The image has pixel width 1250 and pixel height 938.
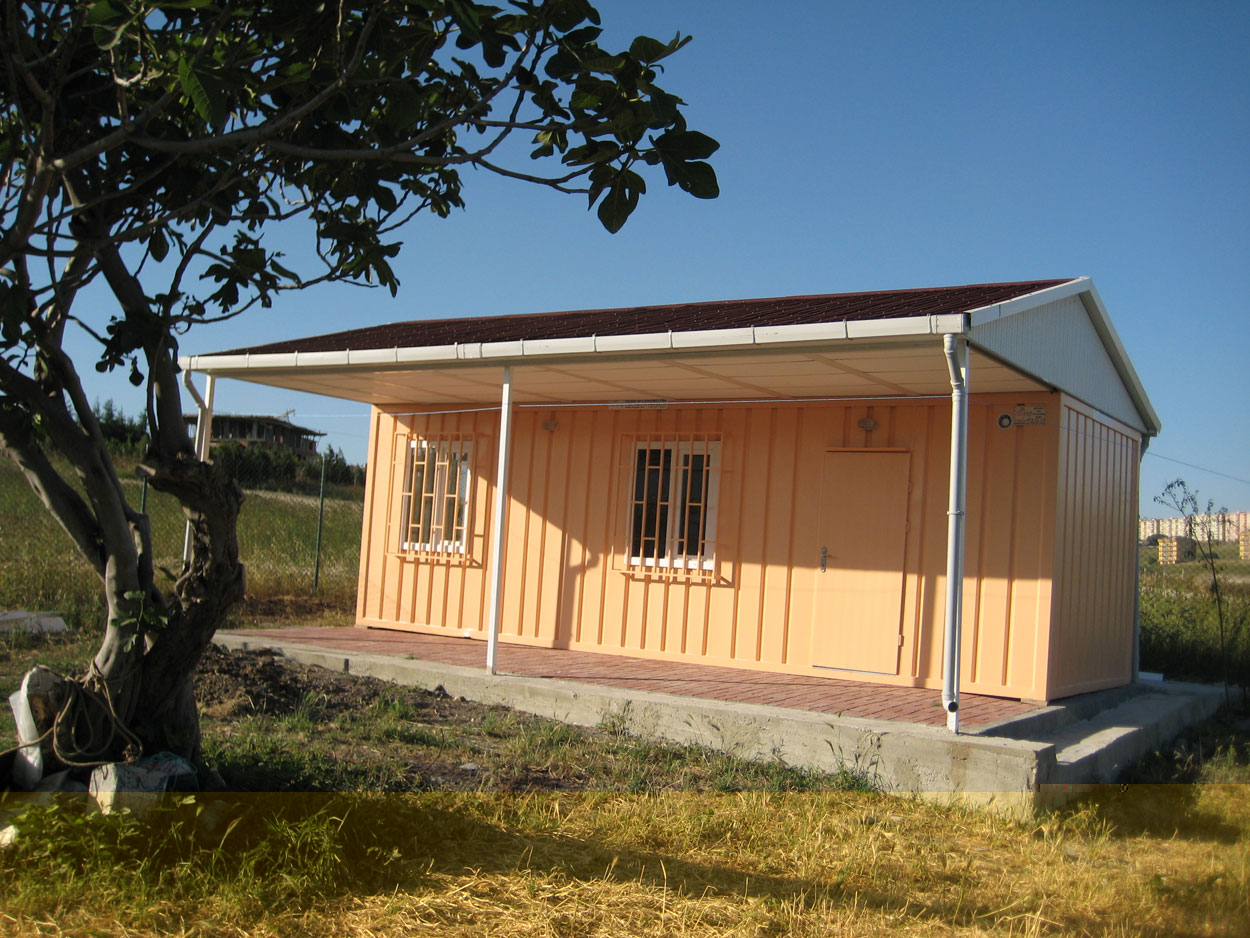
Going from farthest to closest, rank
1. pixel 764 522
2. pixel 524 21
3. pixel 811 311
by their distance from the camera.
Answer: pixel 764 522, pixel 811 311, pixel 524 21

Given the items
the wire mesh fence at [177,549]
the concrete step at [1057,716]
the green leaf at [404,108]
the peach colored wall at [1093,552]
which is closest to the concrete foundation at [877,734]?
the concrete step at [1057,716]

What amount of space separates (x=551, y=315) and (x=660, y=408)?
1947 mm

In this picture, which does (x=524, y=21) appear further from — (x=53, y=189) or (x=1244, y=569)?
(x=1244, y=569)

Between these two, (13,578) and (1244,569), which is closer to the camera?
(13,578)

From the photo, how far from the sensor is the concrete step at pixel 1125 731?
714 centimetres

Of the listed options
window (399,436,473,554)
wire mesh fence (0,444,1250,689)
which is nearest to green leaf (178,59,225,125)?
wire mesh fence (0,444,1250,689)

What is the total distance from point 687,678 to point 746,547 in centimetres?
168

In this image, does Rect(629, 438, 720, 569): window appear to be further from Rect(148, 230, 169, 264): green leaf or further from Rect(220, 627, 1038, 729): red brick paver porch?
Rect(148, 230, 169, 264): green leaf

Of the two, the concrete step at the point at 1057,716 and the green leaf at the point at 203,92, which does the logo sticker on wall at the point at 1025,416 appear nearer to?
the concrete step at the point at 1057,716

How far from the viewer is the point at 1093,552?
32.6ft

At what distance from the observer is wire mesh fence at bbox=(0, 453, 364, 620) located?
11.7m

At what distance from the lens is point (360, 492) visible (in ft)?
92.7

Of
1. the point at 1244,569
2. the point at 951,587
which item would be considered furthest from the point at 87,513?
the point at 1244,569

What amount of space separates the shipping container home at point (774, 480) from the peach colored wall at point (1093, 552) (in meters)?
0.04
